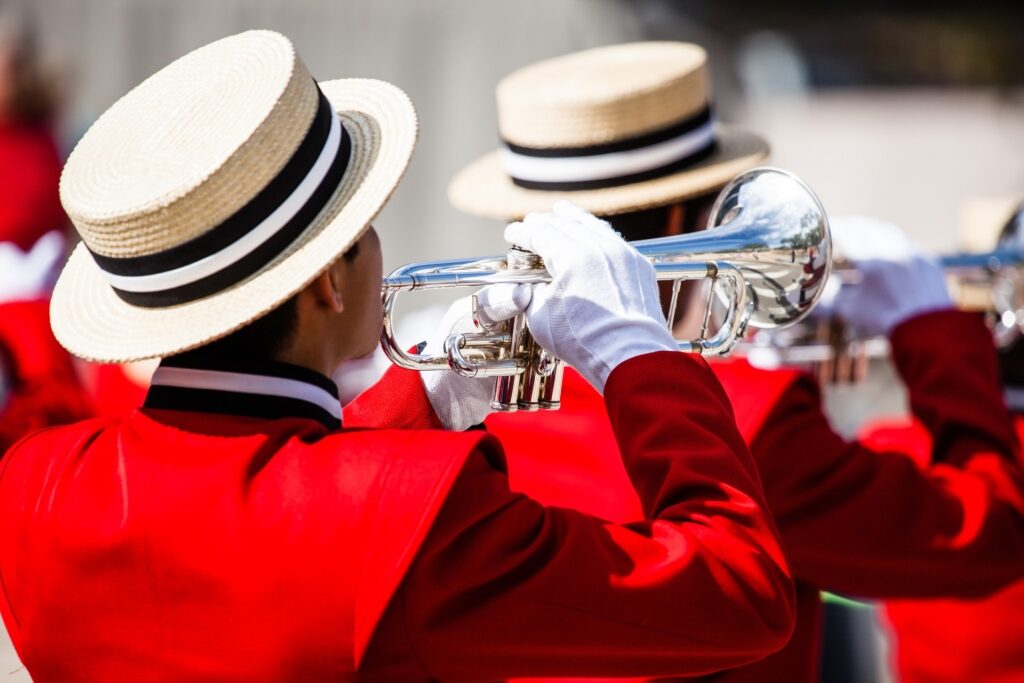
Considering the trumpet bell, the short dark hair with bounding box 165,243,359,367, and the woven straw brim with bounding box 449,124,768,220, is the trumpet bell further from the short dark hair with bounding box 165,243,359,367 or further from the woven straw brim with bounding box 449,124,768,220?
the short dark hair with bounding box 165,243,359,367

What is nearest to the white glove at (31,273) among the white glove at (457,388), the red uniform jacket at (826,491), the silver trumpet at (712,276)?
the red uniform jacket at (826,491)

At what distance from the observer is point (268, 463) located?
1745 mm

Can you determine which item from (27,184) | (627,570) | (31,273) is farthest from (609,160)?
(27,184)

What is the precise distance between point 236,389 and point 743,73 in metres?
8.95

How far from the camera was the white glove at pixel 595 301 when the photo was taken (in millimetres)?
1896

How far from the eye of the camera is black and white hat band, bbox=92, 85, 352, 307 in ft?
5.90

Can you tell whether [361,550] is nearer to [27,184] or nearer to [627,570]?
[627,570]

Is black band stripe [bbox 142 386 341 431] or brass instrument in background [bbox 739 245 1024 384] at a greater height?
black band stripe [bbox 142 386 341 431]

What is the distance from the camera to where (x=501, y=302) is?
6.72ft

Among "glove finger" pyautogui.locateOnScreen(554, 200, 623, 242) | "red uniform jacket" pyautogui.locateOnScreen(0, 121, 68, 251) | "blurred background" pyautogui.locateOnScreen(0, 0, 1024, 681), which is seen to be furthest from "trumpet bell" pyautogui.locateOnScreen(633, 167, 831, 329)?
"red uniform jacket" pyautogui.locateOnScreen(0, 121, 68, 251)

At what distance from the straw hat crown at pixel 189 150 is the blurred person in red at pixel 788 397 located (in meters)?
0.45

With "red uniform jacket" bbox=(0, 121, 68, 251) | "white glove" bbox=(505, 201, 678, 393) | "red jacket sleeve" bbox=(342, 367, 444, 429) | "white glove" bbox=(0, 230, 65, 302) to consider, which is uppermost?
"white glove" bbox=(505, 201, 678, 393)

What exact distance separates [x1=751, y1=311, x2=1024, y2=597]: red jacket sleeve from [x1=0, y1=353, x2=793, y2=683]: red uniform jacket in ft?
1.88

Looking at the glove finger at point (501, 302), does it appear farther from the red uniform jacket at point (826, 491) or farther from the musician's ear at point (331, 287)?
the red uniform jacket at point (826, 491)
